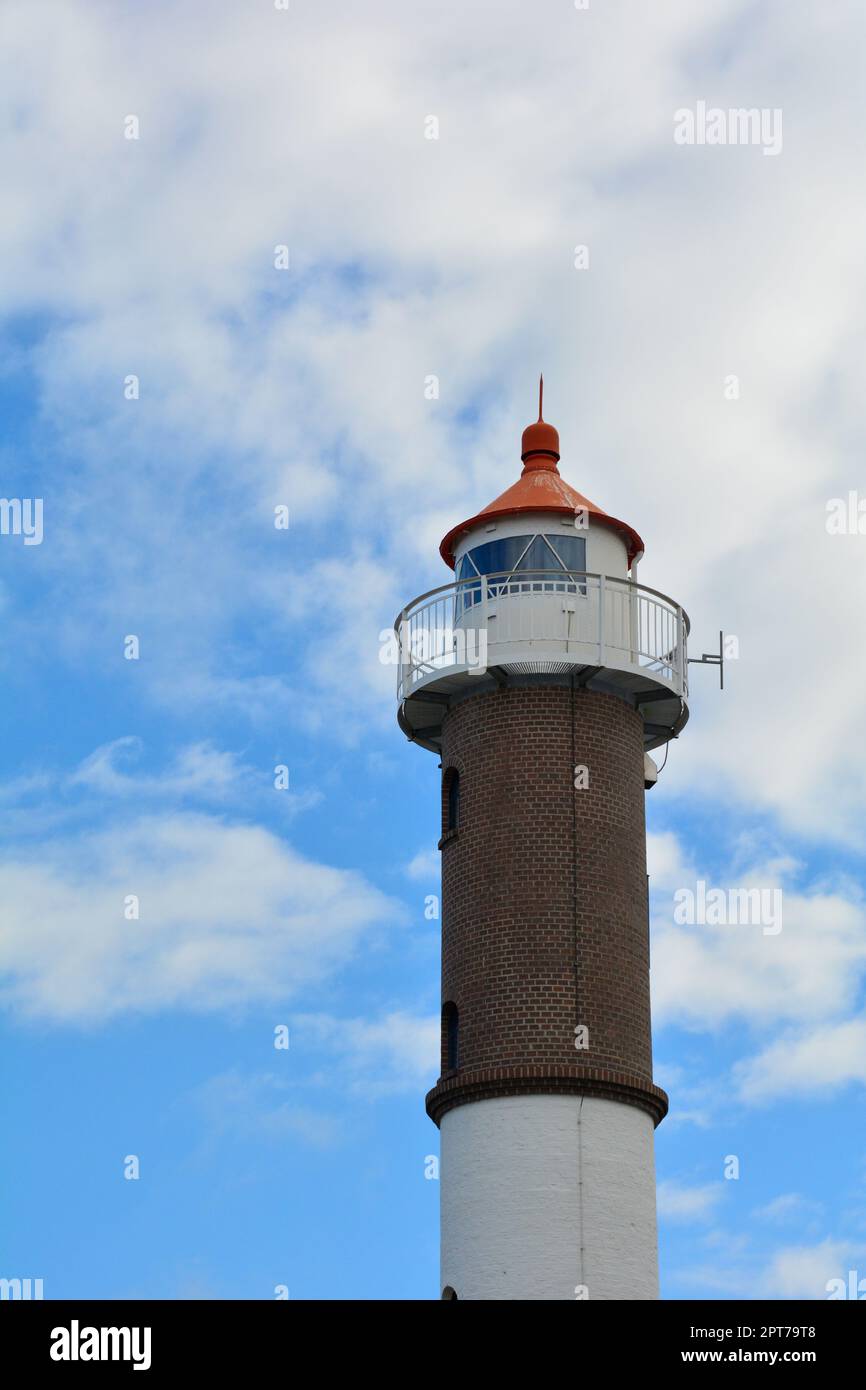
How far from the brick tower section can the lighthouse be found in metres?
0.03

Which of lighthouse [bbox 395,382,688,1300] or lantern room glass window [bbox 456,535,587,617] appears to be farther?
lantern room glass window [bbox 456,535,587,617]

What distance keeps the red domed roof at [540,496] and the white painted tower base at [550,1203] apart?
8.80m

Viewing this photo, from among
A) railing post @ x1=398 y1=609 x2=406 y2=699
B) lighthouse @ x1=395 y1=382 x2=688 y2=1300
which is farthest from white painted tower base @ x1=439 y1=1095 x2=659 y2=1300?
railing post @ x1=398 y1=609 x2=406 y2=699

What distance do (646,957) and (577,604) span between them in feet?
17.4

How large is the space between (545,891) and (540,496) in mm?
6242

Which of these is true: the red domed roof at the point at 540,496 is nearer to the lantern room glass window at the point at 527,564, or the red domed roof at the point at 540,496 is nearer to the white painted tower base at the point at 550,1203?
the lantern room glass window at the point at 527,564

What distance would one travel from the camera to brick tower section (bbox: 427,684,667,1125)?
1348 inches

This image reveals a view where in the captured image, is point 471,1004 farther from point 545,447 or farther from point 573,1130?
point 545,447

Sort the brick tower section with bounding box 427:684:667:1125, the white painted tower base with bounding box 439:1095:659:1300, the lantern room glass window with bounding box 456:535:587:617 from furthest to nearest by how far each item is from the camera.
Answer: the lantern room glass window with bounding box 456:535:587:617, the brick tower section with bounding box 427:684:667:1125, the white painted tower base with bounding box 439:1095:659:1300

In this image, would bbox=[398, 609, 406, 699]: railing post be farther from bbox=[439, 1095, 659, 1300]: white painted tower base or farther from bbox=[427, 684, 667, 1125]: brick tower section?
bbox=[439, 1095, 659, 1300]: white painted tower base

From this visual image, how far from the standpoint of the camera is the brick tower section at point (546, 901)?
3425cm

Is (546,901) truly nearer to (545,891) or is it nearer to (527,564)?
(545,891)

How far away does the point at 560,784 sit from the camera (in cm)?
3550
